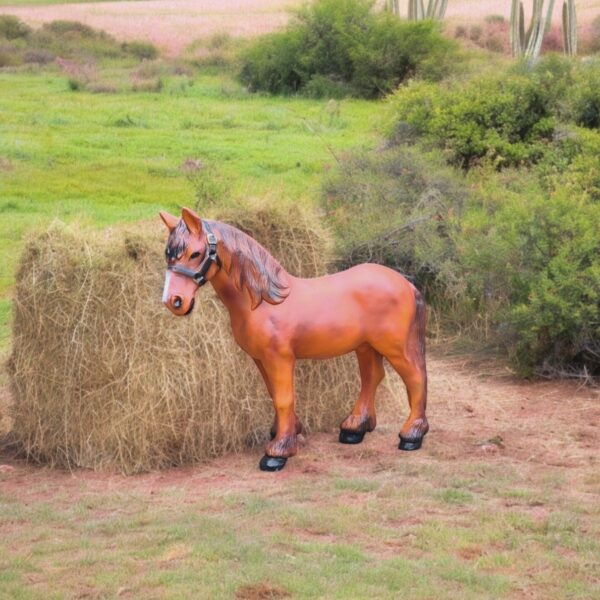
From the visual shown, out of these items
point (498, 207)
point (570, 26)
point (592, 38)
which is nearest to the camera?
point (498, 207)

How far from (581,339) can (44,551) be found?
4558 mm

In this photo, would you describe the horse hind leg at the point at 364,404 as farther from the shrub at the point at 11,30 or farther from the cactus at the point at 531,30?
the shrub at the point at 11,30

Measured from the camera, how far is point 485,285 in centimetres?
955

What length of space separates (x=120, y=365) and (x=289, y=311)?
103 centimetres

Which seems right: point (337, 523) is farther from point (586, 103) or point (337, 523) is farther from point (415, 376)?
point (586, 103)

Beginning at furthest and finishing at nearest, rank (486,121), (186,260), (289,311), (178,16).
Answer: (178,16)
(486,121)
(289,311)
(186,260)

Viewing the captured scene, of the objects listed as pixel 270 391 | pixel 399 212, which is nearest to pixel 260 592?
pixel 270 391

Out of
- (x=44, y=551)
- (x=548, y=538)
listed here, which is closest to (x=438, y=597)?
(x=548, y=538)

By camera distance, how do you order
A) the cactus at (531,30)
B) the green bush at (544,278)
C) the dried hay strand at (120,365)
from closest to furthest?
the dried hay strand at (120,365) → the green bush at (544,278) → the cactus at (531,30)

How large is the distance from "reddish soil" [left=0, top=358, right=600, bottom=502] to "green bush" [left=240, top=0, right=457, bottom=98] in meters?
16.7

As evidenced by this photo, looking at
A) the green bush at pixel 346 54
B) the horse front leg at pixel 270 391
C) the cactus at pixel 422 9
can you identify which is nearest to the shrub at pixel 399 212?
the horse front leg at pixel 270 391

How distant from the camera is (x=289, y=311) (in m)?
6.61

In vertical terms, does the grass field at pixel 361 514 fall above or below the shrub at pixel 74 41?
below

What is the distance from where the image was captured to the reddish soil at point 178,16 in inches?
1336
